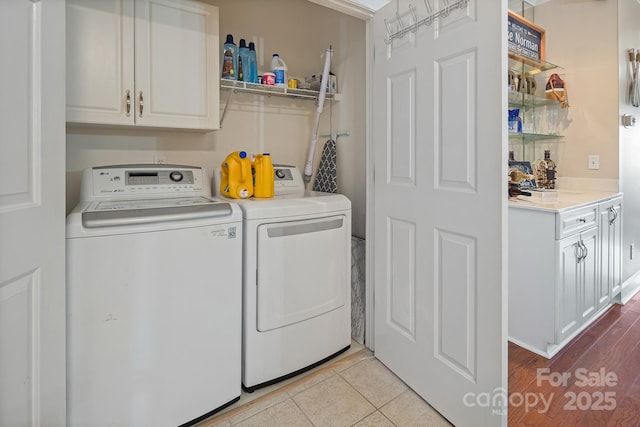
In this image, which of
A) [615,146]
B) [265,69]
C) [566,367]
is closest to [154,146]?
[265,69]

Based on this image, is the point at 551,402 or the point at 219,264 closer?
the point at 219,264

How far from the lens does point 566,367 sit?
183cm

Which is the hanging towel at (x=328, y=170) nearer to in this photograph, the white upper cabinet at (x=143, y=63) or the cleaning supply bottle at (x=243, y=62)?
the cleaning supply bottle at (x=243, y=62)

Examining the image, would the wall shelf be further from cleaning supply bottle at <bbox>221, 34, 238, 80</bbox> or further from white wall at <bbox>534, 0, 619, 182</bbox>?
white wall at <bbox>534, 0, 619, 182</bbox>

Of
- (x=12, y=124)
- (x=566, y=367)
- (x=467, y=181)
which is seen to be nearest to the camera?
(x=12, y=124)

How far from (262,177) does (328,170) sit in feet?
2.29

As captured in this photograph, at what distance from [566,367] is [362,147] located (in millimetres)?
1724

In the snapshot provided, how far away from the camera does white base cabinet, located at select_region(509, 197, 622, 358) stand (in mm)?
1849

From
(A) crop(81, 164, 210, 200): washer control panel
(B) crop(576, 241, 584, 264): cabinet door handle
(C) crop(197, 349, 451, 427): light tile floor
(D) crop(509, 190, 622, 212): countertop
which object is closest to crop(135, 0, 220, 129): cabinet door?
(A) crop(81, 164, 210, 200): washer control panel

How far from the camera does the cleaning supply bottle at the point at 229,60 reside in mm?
1955

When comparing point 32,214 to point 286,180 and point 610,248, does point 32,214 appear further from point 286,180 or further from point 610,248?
point 610,248

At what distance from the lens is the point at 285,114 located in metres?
2.45

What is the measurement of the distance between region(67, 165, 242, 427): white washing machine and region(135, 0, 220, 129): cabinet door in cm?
50

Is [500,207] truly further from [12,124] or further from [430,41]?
[12,124]
